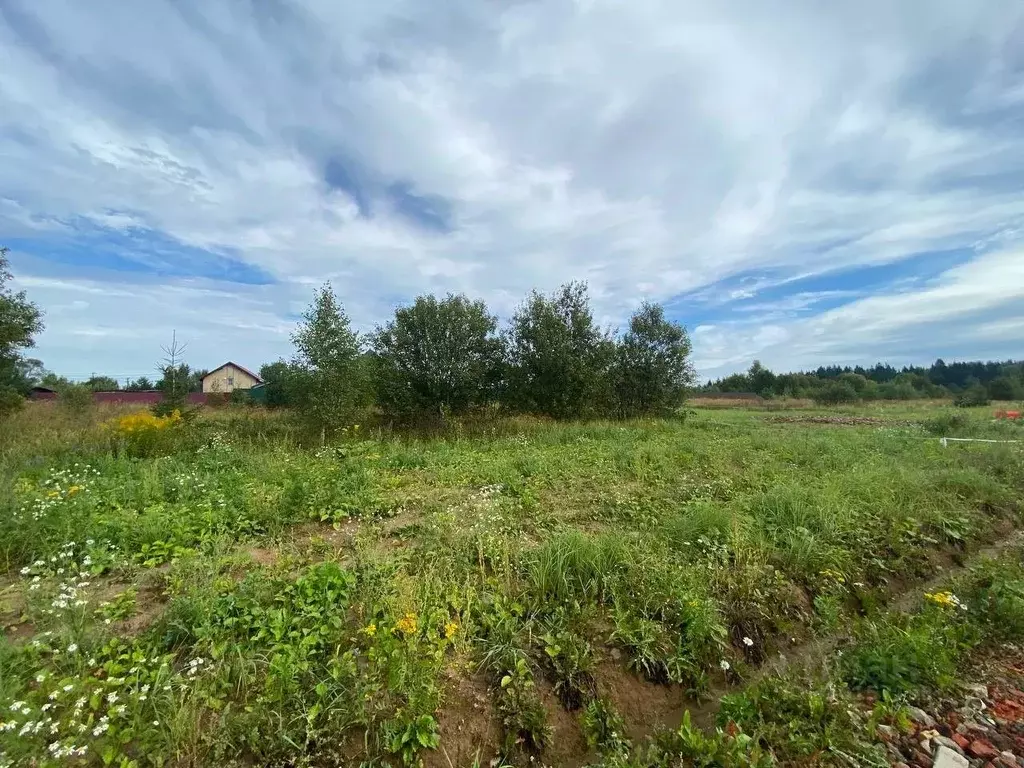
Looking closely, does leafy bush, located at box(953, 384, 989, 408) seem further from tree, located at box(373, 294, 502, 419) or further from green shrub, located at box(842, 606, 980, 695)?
green shrub, located at box(842, 606, 980, 695)

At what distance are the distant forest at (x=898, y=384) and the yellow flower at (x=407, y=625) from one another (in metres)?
36.2

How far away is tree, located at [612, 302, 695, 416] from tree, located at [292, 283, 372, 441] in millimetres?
11980

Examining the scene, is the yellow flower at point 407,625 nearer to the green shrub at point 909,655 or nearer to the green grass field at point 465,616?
the green grass field at point 465,616

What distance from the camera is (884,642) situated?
325cm

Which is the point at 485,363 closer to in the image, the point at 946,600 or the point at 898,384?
the point at 946,600

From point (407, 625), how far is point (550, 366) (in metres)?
15.2

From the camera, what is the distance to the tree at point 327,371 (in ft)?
41.0

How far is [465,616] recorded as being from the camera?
3.26 m

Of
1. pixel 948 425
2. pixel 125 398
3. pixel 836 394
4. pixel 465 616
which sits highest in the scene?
pixel 125 398

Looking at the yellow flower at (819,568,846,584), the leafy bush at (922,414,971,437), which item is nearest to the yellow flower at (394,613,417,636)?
the yellow flower at (819,568,846,584)

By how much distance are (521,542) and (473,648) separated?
1.52 meters

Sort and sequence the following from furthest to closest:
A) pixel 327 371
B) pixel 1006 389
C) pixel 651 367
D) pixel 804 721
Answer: pixel 1006 389 → pixel 651 367 → pixel 327 371 → pixel 804 721

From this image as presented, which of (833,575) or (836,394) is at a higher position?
(836,394)

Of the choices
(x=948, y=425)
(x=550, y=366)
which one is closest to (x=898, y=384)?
(x=948, y=425)
